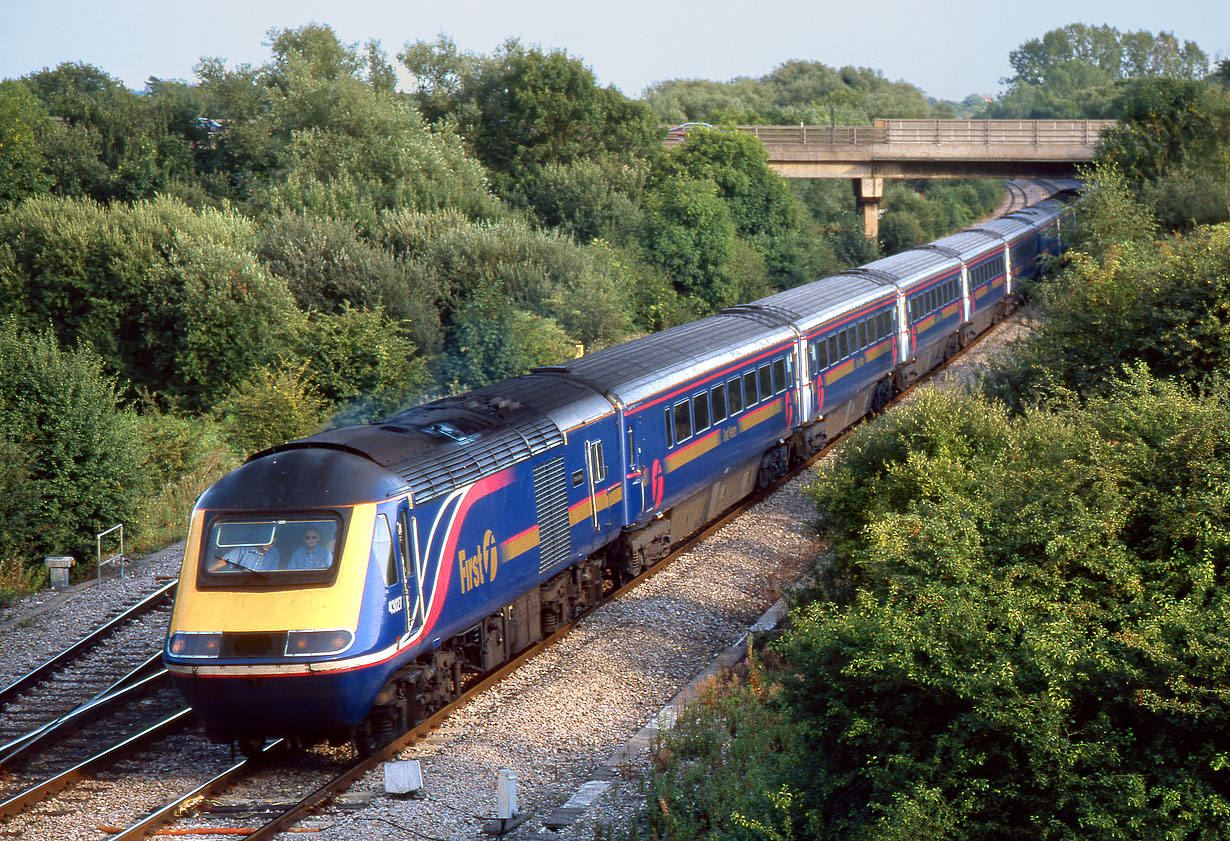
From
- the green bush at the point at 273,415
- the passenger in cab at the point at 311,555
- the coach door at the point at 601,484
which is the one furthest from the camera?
the green bush at the point at 273,415

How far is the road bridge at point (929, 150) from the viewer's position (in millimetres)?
45469

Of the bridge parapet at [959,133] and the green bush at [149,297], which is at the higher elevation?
the bridge parapet at [959,133]

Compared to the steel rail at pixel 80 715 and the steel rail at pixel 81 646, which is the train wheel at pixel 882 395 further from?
the steel rail at pixel 80 715

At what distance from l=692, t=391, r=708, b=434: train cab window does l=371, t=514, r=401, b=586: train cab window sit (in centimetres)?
708

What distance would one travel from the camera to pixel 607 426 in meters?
14.0

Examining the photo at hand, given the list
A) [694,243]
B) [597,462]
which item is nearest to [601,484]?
[597,462]

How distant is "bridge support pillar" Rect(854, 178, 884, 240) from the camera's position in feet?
160

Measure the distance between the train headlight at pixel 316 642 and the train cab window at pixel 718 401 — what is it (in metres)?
8.44

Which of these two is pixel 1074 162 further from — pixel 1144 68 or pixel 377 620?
pixel 1144 68

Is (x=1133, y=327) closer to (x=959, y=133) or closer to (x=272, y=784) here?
(x=272, y=784)

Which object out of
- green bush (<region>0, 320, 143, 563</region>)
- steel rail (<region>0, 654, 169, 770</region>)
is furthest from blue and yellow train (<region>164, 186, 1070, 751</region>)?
green bush (<region>0, 320, 143, 563</region>)

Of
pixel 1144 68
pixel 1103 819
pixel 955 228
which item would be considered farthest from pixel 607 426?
pixel 1144 68

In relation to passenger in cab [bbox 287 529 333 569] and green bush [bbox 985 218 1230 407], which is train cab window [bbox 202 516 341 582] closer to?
passenger in cab [bbox 287 529 333 569]

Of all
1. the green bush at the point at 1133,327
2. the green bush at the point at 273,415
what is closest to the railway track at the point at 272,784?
the green bush at the point at 1133,327
